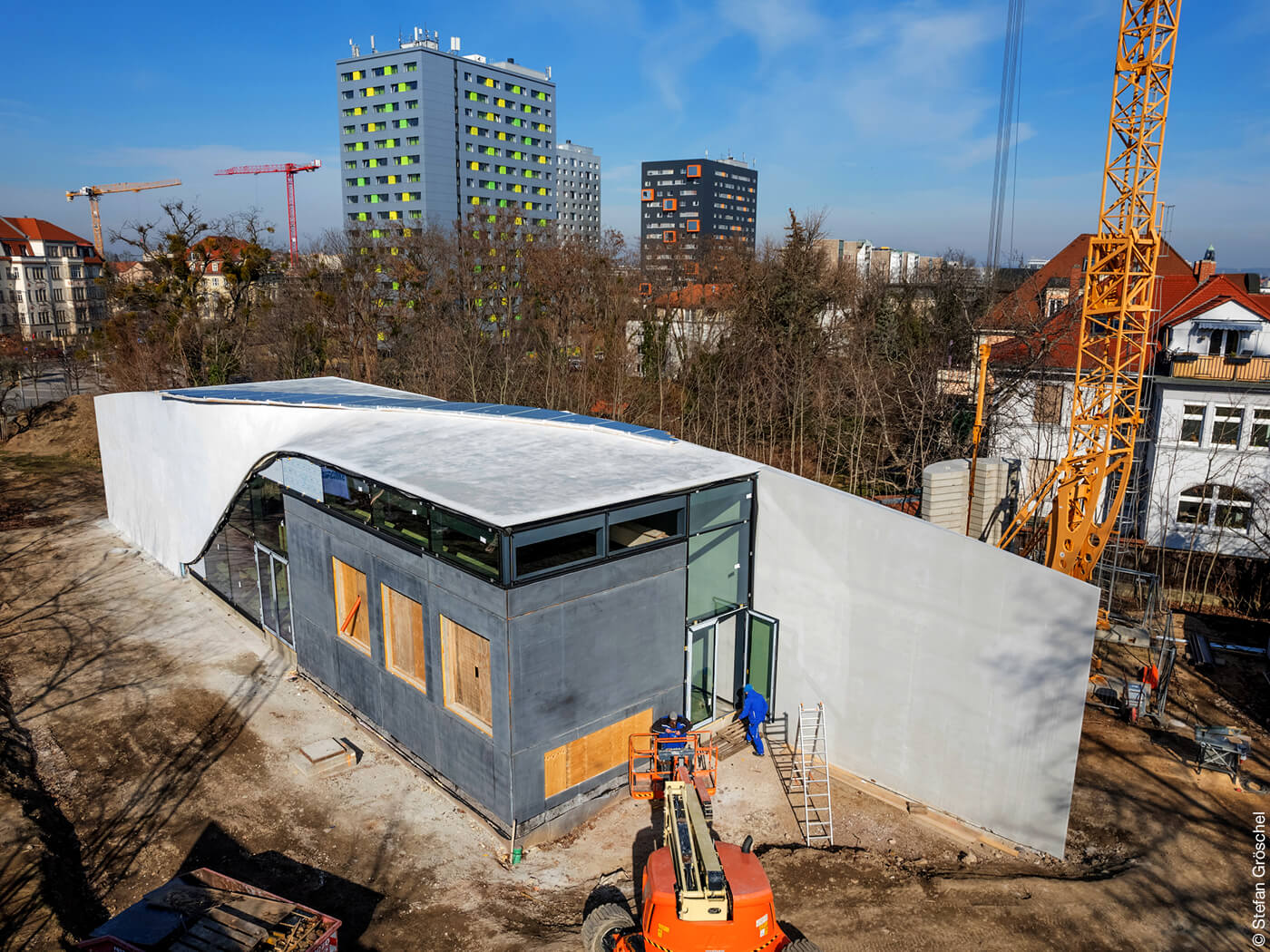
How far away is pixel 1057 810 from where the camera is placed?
35.7ft

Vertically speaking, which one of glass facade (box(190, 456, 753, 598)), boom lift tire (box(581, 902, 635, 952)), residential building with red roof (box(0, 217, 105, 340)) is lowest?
boom lift tire (box(581, 902, 635, 952))

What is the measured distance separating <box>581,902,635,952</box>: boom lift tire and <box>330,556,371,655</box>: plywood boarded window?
21.0 feet

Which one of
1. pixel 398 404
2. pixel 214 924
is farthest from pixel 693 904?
pixel 398 404

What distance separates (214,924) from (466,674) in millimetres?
4153

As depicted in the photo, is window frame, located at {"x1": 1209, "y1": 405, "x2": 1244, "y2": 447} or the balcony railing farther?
window frame, located at {"x1": 1209, "y1": 405, "x2": 1244, "y2": 447}

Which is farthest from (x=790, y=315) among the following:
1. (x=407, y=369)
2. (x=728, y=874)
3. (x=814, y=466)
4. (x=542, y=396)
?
(x=728, y=874)

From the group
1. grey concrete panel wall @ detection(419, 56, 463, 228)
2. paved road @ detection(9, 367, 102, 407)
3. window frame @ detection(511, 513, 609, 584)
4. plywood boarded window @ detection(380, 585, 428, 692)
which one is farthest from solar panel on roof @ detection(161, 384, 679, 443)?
grey concrete panel wall @ detection(419, 56, 463, 228)

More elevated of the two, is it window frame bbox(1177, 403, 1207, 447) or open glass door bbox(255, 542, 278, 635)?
window frame bbox(1177, 403, 1207, 447)

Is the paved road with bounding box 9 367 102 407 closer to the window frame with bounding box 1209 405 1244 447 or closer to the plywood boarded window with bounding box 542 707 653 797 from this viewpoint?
the plywood boarded window with bounding box 542 707 653 797

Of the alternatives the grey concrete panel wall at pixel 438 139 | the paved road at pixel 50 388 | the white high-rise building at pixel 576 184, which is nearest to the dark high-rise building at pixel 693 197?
the white high-rise building at pixel 576 184

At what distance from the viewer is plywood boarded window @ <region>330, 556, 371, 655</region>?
546 inches

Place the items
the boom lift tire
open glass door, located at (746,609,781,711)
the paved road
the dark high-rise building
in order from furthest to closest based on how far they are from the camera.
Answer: the dark high-rise building → the paved road → open glass door, located at (746,609,781,711) → the boom lift tire

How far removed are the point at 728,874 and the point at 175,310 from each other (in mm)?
38889

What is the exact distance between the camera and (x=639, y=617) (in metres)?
12.1
